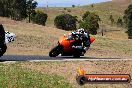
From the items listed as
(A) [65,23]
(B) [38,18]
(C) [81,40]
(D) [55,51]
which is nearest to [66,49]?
(D) [55,51]

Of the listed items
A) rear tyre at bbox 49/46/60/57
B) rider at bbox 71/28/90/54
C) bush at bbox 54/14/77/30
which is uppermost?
rider at bbox 71/28/90/54

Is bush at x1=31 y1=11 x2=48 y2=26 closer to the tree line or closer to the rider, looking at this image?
the tree line

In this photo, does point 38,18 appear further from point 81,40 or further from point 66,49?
point 66,49

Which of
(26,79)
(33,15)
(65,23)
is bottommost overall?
(65,23)

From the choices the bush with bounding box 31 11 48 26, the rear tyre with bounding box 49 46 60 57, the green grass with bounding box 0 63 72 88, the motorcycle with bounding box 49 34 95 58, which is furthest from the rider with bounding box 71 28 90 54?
the bush with bounding box 31 11 48 26

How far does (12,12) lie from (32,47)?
69011 mm

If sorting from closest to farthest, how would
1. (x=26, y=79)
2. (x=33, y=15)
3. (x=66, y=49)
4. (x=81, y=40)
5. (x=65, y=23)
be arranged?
1. (x=26, y=79)
2. (x=66, y=49)
3. (x=81, y=40)
4. (x=65, y=23)
5. (x=33, y=15)

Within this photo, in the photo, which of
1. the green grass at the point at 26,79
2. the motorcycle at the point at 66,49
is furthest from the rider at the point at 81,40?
the green grass at the point at 26,79

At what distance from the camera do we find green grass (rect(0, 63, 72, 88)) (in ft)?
57.5

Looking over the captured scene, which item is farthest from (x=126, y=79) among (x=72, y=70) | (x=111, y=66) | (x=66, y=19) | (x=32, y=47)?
(x=66, y=19)

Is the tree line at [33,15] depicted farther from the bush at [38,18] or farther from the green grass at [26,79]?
the green grass at [26,79]

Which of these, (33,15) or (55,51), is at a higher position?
(55,51)

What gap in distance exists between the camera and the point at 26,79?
18375 millimetres

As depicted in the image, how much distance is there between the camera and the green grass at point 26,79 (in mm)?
17516
